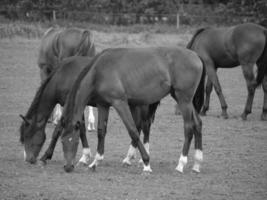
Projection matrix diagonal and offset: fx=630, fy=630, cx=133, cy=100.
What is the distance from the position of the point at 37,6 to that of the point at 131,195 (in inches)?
1119

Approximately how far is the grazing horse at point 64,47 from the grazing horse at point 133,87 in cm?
Result: 366

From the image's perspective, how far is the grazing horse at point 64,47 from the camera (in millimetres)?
13078

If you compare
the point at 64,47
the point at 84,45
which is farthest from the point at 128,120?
the point at 64,47

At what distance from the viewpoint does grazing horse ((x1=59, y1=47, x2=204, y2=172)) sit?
9055 mm

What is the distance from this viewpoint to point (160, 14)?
36719 mm

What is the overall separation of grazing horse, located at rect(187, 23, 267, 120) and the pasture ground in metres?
0.71

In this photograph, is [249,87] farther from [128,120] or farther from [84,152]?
[128,120]

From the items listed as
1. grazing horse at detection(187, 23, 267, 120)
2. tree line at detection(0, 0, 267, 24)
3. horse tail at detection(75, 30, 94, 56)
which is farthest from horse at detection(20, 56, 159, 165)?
tree line at detection(0, 0, 267, 24)

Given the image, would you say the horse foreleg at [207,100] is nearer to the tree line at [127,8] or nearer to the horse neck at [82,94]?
the horse neck at [82,94]

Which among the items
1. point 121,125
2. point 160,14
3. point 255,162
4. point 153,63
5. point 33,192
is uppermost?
point 153,63

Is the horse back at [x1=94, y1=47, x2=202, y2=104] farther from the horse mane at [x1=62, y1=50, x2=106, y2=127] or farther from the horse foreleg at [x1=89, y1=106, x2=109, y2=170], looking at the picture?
the horse foreleg at [x1=89, y1=106, x2=109, y2=170]

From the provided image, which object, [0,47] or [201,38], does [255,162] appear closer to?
[201,38]

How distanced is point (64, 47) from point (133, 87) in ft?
15.1

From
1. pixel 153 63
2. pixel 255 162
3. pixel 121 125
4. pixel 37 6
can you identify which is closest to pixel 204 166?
pixel 255 162
